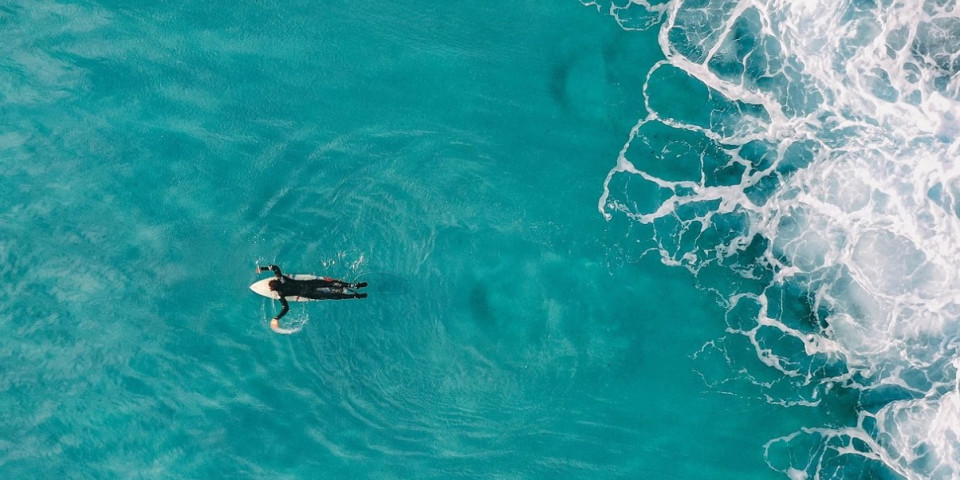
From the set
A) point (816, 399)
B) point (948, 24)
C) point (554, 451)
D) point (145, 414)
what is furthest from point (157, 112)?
point (948, 24)

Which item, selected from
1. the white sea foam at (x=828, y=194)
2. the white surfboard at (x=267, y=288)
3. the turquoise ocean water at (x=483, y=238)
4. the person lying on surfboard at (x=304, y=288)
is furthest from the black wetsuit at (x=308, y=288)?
the white sea foam at (x=828, y=194)

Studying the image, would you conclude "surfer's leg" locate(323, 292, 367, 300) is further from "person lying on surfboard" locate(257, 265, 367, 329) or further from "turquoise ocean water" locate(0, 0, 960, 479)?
"turquoise ocean water" locate(0, 0, 960, 479)

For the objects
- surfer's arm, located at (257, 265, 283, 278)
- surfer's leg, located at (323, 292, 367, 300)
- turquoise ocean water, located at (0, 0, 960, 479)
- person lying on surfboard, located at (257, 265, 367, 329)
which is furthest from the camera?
turquoise ocean water, located at (0, 0, 960, 479)

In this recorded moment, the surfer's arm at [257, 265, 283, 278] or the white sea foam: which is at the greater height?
the white sea foam

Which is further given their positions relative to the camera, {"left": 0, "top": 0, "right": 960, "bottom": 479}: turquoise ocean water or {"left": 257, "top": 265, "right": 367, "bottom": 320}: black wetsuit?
{"left": 0, "top": 0, "right": 960, "bottom": 479}: turquoise ocean water

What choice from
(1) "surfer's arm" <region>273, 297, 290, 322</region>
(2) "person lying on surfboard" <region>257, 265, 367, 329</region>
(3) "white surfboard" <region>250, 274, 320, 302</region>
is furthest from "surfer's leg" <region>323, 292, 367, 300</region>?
(1) "surfer's arm" <region>273, 297, 290, 322</region>
